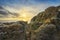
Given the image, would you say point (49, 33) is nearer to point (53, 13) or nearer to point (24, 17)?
point (53, 13)

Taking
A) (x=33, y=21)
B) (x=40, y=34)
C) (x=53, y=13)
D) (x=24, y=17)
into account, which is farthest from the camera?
(x=24, y=17)

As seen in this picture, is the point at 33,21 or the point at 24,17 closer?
the point at 33,21

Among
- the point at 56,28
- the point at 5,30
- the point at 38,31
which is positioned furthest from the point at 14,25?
the point at 56,28

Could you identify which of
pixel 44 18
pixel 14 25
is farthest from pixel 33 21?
pixel 14 25

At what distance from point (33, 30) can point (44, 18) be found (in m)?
0.91

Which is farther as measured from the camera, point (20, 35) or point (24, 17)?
point (24, 17)

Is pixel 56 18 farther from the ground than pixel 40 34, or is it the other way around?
pixel 56 18

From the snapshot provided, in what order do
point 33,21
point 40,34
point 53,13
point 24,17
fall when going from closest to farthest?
point 40,34 < point 53,13 < point 33,21 < point 24,17

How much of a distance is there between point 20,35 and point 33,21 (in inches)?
59.5

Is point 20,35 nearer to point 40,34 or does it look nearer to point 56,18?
point 40,34

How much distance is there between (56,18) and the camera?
10789 mm

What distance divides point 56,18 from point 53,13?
0.58 m

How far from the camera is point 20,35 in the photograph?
1093 centimetres

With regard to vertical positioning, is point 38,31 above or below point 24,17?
below
